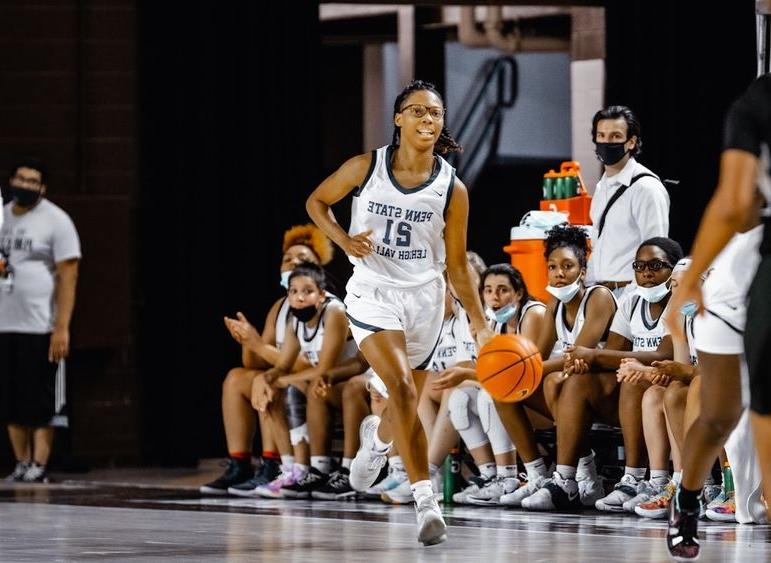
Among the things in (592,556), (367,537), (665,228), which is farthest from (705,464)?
(665,228)

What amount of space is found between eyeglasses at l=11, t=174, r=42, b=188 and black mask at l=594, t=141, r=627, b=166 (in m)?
3.12

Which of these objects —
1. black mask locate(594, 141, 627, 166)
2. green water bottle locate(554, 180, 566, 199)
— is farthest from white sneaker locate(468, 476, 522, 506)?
green water bottle locate(554, 180, 566, 199)

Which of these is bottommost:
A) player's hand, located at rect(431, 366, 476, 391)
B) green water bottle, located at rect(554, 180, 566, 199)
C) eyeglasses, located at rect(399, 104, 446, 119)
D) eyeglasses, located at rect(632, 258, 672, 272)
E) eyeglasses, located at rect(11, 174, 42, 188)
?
player's hand, located at rect(431, 366, 476, 391)

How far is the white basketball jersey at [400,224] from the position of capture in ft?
18.4

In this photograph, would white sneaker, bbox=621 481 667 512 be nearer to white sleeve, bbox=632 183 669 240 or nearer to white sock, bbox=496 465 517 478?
white sock, bbox=496 465 517 478

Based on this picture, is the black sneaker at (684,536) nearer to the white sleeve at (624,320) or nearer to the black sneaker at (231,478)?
the white sleeve at (624,320)

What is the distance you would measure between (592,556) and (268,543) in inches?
42.8

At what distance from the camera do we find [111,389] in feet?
30.6

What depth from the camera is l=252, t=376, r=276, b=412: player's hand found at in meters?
7.39

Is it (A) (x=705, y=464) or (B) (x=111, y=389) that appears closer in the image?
(A) (x=705, y=464)

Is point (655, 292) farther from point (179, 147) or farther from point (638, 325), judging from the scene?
point (179, 147)

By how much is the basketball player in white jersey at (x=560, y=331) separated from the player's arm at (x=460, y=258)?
973mm

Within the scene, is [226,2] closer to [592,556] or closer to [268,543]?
[268,543]

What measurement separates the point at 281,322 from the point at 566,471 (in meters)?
1.70
